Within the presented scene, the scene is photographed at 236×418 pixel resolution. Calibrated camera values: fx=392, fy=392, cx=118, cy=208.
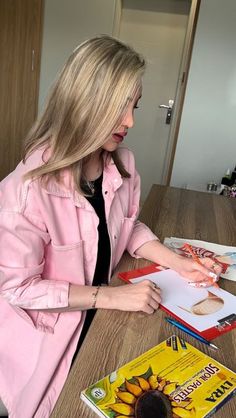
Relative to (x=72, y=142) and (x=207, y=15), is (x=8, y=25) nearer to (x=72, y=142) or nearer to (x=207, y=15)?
(x=207, y=15)

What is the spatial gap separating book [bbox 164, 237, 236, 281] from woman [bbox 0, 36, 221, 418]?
313 mm

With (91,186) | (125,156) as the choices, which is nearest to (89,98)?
(91,186)

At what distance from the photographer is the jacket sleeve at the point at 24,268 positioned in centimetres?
83

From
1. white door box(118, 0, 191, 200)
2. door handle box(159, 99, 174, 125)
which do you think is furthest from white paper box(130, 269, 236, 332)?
door handle box(159, 99, 174, 125)

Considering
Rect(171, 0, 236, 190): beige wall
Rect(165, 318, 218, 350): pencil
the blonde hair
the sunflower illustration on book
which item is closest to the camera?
the sunflower illustration on book

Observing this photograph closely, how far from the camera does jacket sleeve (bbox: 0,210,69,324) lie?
831mm

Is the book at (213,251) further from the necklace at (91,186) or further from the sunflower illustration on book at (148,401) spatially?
the sunflower illustration on book at (148,401)

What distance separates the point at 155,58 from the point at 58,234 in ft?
10.1

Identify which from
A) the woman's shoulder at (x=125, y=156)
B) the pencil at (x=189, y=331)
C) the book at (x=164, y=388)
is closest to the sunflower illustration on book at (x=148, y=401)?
the book at (x=164, y=388)

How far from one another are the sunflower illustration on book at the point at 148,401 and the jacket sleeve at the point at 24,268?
28 cm

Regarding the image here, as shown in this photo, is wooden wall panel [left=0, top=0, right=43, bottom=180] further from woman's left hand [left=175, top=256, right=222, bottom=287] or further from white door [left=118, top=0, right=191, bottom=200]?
woman's left hand [left=175, top=256, right=222, bottom=287]

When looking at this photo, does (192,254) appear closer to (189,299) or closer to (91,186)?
(189,299)

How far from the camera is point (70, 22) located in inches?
137

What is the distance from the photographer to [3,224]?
83cm
